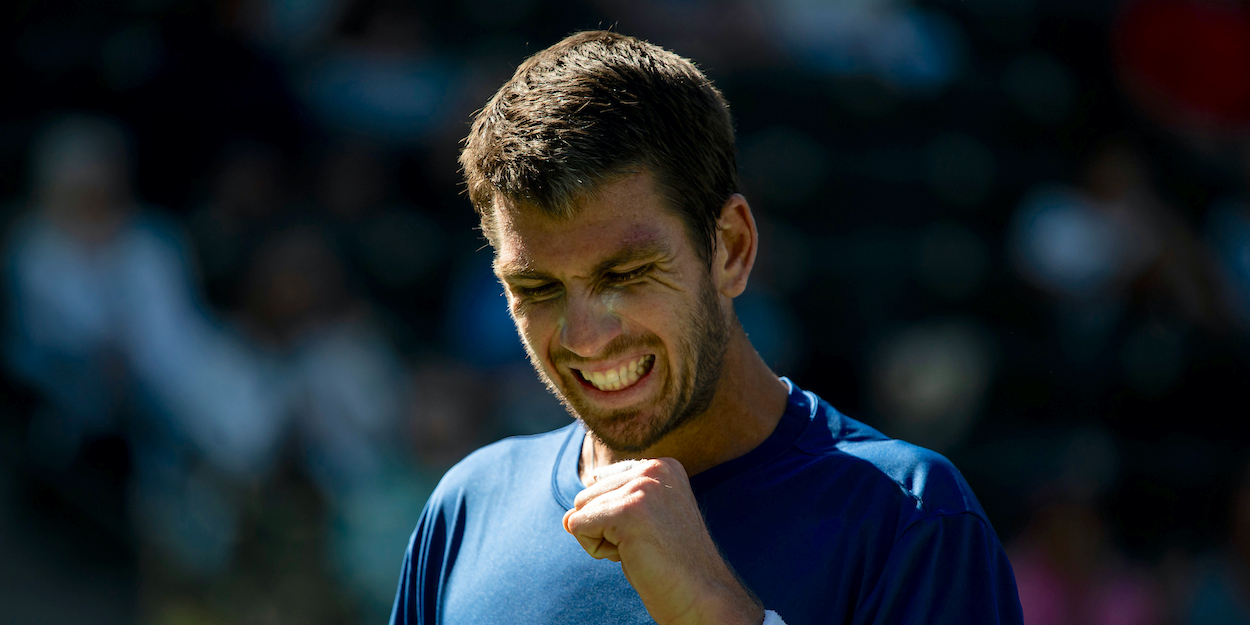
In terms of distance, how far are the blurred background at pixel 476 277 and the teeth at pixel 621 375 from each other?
3506 millimetres

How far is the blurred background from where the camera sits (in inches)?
193

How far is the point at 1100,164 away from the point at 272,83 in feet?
15.4

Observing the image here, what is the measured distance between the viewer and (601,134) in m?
1.66

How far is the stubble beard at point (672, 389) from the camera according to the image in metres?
1.71

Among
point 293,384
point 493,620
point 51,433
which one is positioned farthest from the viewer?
point 293,384

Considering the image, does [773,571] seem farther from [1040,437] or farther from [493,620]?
[1040,437]

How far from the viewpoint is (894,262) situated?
18.9 feet

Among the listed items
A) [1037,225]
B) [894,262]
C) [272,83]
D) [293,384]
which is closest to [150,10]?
[272,83]

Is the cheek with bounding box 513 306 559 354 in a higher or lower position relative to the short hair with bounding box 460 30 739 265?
lower

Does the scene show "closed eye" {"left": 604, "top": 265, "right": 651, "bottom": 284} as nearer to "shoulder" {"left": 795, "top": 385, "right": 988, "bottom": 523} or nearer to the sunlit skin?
the sunlit skin

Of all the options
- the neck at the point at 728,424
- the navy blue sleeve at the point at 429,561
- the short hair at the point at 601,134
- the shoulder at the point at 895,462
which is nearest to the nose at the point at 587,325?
the short hair at the point at 601,134

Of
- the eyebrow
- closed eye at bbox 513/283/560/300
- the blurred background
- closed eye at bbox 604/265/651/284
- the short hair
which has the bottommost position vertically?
the blurred background

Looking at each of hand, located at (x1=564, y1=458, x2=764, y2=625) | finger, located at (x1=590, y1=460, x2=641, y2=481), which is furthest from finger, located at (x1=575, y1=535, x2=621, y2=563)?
finger, located at (x1=590, y1=460, x2=641, y2=481)

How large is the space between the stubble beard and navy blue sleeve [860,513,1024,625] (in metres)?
0.41
